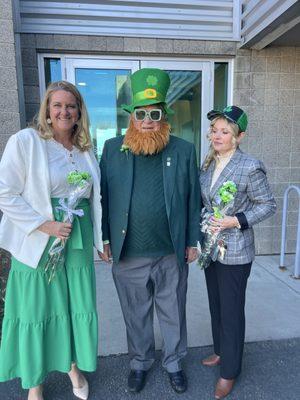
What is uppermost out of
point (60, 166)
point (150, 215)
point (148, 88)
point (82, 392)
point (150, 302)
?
point (148, 88)

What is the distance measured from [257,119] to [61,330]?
3.77 m

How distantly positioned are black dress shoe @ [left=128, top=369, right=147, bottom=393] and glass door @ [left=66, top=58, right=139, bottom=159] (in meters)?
3.00

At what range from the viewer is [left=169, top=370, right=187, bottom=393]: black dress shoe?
2332 millimetres

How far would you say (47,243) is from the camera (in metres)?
1.99

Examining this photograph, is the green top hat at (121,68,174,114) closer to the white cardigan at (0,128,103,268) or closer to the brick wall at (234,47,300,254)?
the white cardigan at (0,128,103,268)

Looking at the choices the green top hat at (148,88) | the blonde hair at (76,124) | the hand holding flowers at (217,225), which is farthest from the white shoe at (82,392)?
the green top hat at (148,88)

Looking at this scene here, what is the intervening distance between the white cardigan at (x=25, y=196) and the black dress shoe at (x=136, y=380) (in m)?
1.12

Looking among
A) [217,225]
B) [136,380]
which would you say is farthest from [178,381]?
[217,225]

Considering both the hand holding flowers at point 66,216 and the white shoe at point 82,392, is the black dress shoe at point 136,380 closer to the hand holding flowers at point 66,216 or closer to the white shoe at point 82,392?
the white shoe at point 82,392

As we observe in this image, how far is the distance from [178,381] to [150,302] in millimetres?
566

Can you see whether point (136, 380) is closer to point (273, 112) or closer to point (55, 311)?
point (55, 311)

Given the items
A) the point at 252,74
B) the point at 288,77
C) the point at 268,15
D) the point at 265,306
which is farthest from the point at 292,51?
the point at 265,306

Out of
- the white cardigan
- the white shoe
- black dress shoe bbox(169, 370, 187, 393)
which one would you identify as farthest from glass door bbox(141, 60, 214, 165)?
the white shoe

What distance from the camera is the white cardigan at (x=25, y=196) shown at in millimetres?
1861
